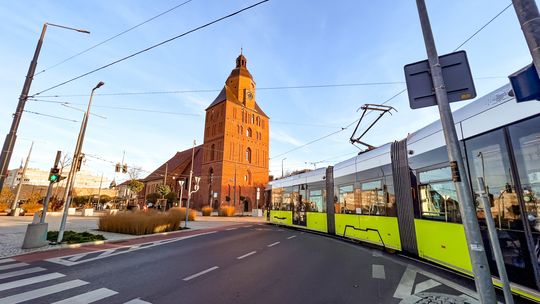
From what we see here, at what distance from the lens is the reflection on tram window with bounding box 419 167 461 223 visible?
5160mm

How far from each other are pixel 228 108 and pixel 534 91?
147ft

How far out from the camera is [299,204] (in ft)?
48.0

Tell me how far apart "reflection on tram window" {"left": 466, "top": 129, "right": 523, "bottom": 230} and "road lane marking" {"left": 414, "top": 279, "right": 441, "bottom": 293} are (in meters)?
1.63

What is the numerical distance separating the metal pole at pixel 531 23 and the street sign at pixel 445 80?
0.83 meters

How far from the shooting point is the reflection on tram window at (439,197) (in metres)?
5.16

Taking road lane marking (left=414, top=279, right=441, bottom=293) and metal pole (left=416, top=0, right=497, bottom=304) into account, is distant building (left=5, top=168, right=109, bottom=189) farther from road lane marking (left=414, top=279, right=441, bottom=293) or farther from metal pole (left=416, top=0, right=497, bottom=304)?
metal pole (left=416, top=0, right=497, bottom=304)

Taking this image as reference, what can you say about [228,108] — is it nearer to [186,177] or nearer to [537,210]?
[186,177]

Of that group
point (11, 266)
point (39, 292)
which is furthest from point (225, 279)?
point (11, 266)

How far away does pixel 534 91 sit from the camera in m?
2.24

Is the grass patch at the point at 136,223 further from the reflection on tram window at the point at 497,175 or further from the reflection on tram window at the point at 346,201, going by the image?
the reflection on tram window at the point at 497,175

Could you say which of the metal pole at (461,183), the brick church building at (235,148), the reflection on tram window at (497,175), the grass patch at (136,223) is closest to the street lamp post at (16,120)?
the grass patch at (136,223)

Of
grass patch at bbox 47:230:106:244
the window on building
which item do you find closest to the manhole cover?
grass patch at bbox 47:230:106:244

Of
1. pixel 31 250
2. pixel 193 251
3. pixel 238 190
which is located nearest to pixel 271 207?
pixel 193 251

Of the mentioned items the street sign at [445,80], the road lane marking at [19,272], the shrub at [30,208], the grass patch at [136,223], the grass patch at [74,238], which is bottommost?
the road lane marking at [19,272]
